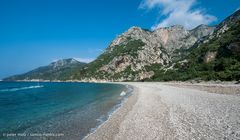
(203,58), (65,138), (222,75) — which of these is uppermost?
(203,58)

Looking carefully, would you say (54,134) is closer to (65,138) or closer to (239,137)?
(65,138)

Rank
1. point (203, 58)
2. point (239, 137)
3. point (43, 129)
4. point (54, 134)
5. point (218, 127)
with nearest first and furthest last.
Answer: point (239, 137) < point (218, 127) < point (54, 134) < point (43, 129) < point (203, 58)

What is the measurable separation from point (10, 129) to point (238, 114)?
19301 millimetres

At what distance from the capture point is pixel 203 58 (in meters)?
103

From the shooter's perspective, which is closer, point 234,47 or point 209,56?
point 234,47

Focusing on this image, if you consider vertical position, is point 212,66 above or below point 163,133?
above

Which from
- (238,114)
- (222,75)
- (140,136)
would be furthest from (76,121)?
(222,75)

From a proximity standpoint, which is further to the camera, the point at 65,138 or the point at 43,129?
the point at 43,129

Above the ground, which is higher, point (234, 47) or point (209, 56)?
point (234, 47)

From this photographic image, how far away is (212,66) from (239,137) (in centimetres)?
7709

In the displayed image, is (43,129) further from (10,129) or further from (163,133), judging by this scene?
(163,133)

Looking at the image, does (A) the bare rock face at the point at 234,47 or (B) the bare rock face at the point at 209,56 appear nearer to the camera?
(A) the bare rock face at the point at 234,47

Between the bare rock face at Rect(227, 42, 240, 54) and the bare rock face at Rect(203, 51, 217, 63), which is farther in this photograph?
the bare rock face at Rect(203, 51, 217, 63)

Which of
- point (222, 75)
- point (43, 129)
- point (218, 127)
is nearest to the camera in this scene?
point (218, 127)
